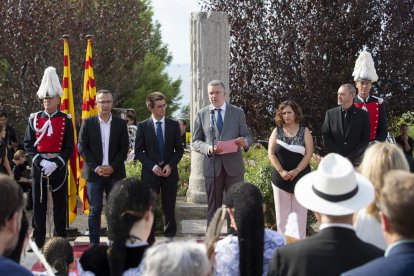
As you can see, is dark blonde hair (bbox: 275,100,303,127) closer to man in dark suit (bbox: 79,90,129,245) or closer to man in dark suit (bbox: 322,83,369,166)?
man in dark suit (bbox: 322,83,369,166)

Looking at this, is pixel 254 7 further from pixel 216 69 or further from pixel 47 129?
pixel 47 129

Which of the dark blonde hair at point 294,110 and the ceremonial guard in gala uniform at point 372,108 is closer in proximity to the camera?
the dark blonde hair at point 294,110

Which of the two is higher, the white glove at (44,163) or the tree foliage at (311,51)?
the tree foliage at (311,51)

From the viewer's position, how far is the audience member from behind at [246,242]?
Answer: 14.4ft

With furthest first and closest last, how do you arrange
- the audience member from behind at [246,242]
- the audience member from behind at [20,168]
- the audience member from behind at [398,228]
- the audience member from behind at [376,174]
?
the audience member from behind at [20,168]
the audience member from behind at [246,242]
the audience member from behind at [376,174]
the audience member from behind at [398,228]

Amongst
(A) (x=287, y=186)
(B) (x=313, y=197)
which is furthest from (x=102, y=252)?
(A) (x=287, y=186)

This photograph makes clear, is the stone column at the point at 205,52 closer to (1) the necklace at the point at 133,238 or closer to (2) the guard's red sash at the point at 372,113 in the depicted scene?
(2) the guard's red sash at the point at 372,113

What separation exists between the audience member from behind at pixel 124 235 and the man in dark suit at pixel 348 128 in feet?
18.4

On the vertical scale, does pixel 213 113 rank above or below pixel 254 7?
below

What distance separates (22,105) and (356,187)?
56.3 feet

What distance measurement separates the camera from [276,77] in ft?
57.2

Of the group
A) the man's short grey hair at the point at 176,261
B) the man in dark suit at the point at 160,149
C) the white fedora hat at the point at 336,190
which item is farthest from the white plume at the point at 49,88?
the man's short grey hair at the point at 176,261

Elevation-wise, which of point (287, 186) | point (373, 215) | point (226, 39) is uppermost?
point (226, 39)

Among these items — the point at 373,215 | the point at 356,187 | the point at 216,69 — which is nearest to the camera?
the point at 356,187
